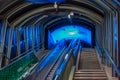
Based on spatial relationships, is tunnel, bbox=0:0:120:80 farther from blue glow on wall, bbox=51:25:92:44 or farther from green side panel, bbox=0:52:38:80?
blue glow on wall, bbox=51:25:92:44

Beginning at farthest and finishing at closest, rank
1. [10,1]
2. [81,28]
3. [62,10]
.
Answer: [81,28]
[62,10]
[10,1]

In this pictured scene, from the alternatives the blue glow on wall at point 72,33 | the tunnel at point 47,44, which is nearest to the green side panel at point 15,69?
the tunnel at point 47,44

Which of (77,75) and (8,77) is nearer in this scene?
(8,77)

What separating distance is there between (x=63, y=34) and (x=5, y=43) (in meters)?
16.9

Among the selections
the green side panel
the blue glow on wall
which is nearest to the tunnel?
the green side panel

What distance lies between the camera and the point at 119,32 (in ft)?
30.8

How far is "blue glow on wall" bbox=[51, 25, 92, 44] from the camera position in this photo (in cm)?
2900

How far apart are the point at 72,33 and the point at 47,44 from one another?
16.4 ft

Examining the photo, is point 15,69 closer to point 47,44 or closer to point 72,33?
point 47,44

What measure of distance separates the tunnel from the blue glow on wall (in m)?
3.49

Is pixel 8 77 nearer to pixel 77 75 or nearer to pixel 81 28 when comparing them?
pixel 77 75

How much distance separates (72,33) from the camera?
101 ft

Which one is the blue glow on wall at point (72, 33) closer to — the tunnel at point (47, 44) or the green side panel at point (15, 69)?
the tunnel at point (47, 44)

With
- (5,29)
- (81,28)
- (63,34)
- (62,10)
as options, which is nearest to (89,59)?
(62,10)
